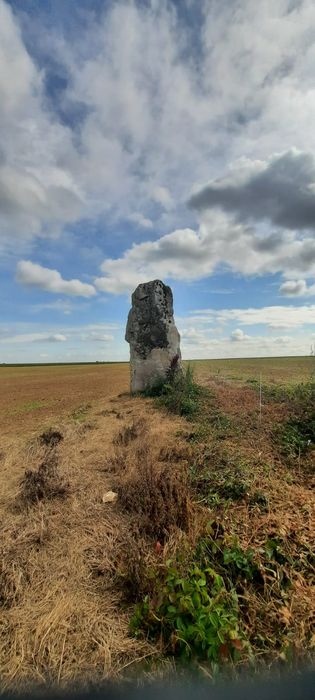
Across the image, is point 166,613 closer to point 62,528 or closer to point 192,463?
point 62,528

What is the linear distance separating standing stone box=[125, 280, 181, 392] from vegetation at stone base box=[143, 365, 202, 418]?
33cm

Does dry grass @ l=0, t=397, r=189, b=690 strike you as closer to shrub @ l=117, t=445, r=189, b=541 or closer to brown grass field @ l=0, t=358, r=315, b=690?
brown grass field @ l=0, t=358, r=315, b=690

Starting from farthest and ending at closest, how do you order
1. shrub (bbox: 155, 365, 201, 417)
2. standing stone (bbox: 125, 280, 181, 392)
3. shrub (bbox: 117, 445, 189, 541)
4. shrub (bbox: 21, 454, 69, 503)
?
standing stone (bbox: 125, 280, 181, 392) < shrub (bbox: 155, 365, 201, 417) < shrub (bbox: 21, 454, 69, 503) < shrub (bbox: 117, 445, 189, 541)

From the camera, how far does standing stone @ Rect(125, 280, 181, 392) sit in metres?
13.7

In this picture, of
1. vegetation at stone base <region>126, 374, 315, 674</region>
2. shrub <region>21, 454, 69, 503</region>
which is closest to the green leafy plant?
vegetation at stone base <region>126, 374, 315, 674</region>

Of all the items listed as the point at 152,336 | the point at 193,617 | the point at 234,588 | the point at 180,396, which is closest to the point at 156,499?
the point at 234,588

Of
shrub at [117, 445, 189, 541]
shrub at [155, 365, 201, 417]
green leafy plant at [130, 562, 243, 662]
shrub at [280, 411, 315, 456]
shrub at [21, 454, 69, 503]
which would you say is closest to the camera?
green leafy plant at [130, 562, 243, 662]

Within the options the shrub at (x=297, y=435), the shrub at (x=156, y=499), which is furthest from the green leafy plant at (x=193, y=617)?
the shrub at (x=297, y=435)

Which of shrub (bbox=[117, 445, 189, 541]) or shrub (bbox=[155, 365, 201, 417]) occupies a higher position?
shrub (bbox=[155, 365, 201, 417])

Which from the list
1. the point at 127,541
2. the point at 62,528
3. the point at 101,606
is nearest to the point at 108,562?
the point at 127,541

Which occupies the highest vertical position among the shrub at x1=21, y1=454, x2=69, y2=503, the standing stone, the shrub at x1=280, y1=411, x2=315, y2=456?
the standing stone

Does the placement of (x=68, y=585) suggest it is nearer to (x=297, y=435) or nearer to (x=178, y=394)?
(x=297, y=435)

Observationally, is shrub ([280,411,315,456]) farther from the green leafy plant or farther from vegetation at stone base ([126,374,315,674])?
the green leafy plant

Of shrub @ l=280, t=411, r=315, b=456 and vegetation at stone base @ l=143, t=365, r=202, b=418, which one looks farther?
vegetation at stone base @ l=143, t=365, r=202, b=418
